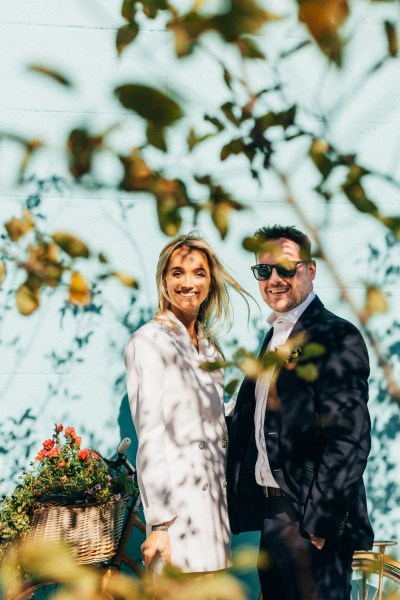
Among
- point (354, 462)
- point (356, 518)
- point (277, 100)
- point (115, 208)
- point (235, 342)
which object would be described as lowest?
point (356, 518)

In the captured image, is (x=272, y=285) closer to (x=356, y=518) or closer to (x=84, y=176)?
(x=356, y=518)

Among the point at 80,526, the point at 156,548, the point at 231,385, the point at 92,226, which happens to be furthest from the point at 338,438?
the point at 92,226

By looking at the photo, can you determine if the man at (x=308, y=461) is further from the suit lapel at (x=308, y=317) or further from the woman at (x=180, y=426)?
the woman at (x=180, y=426)

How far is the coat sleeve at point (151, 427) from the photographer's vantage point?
3.02 m

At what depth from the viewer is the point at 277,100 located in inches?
174

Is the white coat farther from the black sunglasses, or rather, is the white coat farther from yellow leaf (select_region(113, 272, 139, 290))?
yellow leaf (select_region(113, 272, 139, 290))

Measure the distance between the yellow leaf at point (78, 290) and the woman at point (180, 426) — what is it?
7.01 ft

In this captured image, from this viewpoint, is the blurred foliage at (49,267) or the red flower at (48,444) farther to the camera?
the red flower at (48,444)

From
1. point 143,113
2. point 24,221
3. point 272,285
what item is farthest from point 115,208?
point 143,113

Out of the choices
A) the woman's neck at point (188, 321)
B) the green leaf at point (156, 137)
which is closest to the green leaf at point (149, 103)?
the green leaf at point (156, 137)

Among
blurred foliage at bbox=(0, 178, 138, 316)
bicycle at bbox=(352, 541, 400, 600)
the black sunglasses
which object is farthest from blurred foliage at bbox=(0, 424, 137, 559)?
blurred foliage at bbox=(0, 178, 138, 316)

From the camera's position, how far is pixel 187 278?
3.28 m

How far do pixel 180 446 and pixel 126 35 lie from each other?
238 centimetres

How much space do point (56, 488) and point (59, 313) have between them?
0.93m
